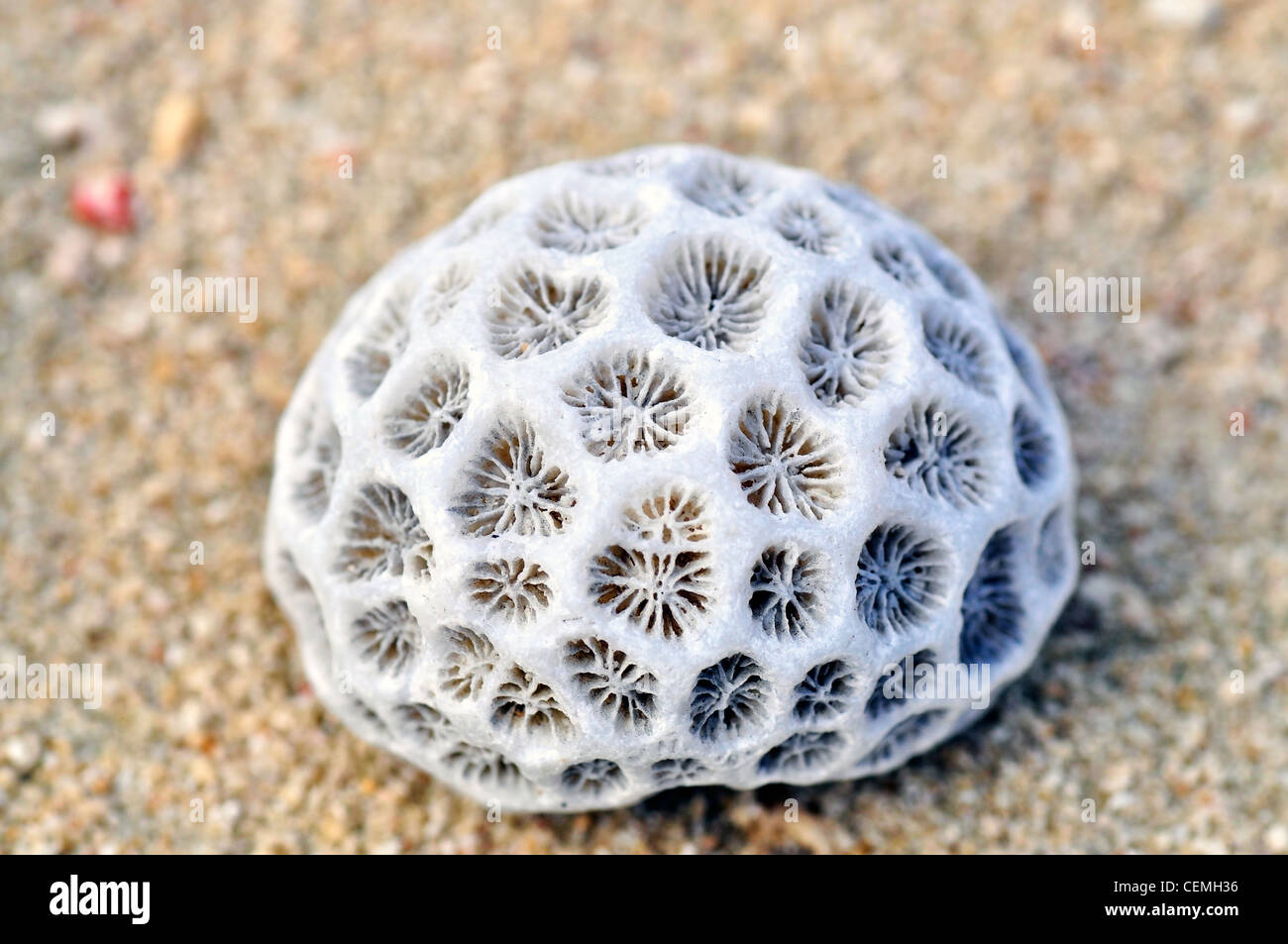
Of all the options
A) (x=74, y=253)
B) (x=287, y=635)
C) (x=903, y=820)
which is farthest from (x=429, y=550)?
(x=74, y=253)

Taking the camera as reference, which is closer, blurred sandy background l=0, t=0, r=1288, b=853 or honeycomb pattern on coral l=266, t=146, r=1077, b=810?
honeycomb pattern on coral l=266, t=146, r=1077, b=810

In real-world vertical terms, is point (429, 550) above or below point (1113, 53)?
below

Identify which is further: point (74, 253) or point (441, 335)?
point (74, 253)

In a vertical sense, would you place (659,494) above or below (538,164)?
below
